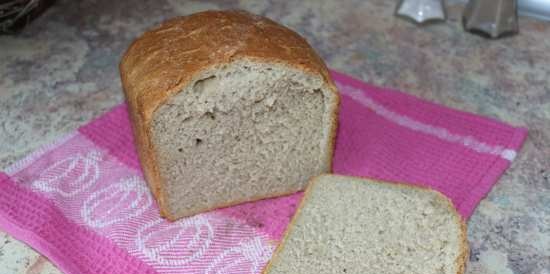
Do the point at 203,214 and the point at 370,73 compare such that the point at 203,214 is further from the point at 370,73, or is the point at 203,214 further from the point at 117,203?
the point at 370,73

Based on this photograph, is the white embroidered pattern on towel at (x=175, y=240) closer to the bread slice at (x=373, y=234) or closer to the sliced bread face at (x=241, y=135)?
the sliced bread face at (x=241, y=135)

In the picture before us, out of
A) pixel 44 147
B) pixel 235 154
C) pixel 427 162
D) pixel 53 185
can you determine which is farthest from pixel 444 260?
pixel 44 147

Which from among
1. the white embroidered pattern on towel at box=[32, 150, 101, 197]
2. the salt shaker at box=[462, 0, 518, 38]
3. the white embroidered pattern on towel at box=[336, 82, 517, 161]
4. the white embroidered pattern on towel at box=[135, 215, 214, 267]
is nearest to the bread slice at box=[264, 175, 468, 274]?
the white embroidered pattern on towel at box=[135, 215, 214, 267]

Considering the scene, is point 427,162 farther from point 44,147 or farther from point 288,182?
point 44,147

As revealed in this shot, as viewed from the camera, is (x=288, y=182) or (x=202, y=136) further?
(x=288, y=182)

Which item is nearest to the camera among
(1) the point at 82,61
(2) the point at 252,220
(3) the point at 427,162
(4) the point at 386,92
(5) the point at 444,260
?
(5) the point at 444,260

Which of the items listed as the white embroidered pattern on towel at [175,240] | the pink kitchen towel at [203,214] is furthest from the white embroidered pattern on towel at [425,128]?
the white embroidered pattern on towel at [175,240]

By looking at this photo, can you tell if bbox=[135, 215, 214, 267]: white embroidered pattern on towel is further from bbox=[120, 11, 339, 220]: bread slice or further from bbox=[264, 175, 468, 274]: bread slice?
bbox=[264, 175, 468, 274]: bread slice

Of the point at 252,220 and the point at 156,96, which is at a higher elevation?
the point at 156,96
